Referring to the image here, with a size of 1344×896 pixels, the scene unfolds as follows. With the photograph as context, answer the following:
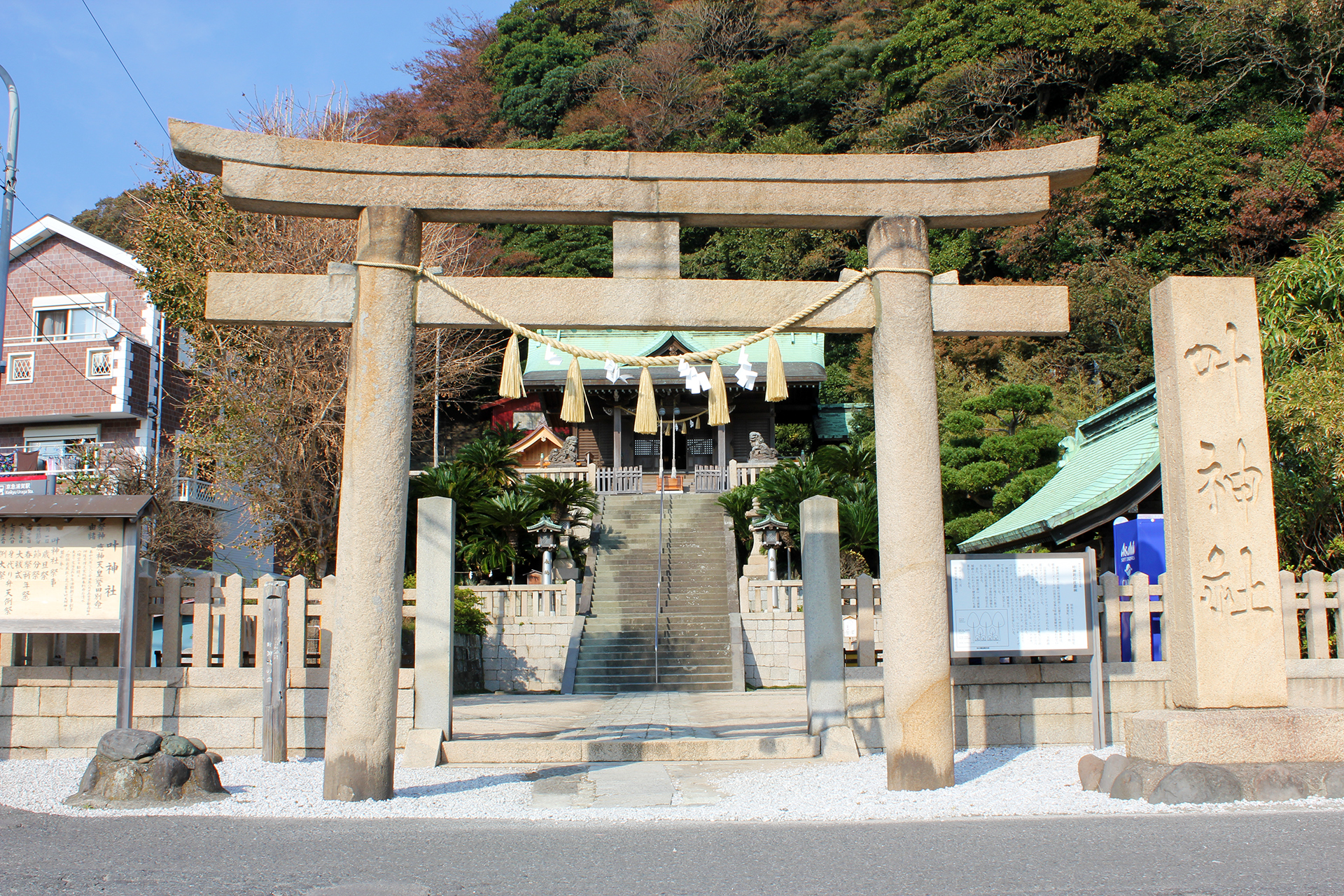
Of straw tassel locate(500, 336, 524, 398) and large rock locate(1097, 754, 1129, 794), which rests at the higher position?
straw tassel locate(500, 336, 524, 398)

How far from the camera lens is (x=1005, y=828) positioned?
5332 mm

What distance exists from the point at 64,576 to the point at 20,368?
20.0 meters

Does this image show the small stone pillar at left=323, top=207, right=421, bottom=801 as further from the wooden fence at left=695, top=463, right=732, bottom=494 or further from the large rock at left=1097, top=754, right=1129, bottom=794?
the wooden fence at left=695, top=463, right=732, bottom=494

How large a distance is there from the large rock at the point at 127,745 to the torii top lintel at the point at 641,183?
3.84 meters

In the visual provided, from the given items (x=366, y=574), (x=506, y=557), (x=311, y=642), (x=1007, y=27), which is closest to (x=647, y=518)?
(x=506, y=557)

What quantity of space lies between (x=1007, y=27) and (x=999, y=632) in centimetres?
2985

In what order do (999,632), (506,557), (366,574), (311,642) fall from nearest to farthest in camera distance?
(366,574) → (999,632) → (311,642) → (506,557)

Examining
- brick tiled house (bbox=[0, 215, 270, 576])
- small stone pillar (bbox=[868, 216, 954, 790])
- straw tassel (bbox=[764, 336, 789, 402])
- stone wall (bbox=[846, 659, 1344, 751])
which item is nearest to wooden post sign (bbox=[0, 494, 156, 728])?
straw tassel (bbox=[764, 336, 789, 402])

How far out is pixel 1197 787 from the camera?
5.73 meters

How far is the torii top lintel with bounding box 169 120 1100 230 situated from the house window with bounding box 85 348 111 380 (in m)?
19.5

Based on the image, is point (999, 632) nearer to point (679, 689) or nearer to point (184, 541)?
point (679, 689)

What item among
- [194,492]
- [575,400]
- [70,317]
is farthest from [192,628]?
[70,317]

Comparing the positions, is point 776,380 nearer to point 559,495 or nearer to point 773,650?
point 773,650

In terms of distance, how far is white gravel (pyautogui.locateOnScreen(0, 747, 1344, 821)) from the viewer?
19.2ft
